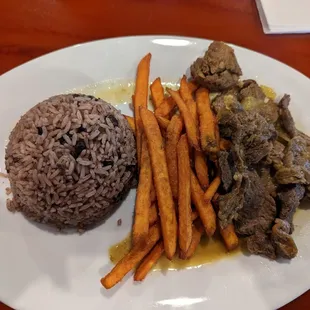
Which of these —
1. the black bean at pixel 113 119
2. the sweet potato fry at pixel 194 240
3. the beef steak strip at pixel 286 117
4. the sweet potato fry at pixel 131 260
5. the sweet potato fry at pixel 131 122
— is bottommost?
the sweet potato fry at pixel 194 240

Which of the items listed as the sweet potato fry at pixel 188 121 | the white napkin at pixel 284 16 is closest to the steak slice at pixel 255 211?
the sweet potato fry at pixel 188 121

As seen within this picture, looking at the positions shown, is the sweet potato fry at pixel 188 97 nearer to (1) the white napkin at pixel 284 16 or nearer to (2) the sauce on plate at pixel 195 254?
(2) the sauce on plate at pixel 195 254

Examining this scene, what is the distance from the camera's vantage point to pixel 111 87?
2.18 meters

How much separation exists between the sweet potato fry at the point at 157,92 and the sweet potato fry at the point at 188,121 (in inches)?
4.6

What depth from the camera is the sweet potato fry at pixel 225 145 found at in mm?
1808

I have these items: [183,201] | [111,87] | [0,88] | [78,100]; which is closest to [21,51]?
[0,88]

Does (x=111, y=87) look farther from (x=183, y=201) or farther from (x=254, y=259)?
(x=254, y=259)

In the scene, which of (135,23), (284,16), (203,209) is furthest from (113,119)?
(284,16)

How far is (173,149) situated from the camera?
1.82m

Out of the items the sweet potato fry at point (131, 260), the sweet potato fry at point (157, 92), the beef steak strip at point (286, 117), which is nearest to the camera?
the sweet potato fry at point (131, 260)

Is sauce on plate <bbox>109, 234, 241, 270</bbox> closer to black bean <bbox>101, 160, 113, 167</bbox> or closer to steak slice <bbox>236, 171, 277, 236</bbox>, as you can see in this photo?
steak slice <bbox>236, 171, 277, 236</bbox>

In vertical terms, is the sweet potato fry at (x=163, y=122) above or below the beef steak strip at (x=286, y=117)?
above

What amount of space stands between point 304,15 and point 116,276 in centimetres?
197

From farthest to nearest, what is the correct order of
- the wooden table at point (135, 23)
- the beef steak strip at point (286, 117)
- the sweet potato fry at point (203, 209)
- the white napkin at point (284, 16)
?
1. the white napkin at point (284, 16)
2. the wooden table at point (135, 23)
3. the beef steak strip at point (286, 117)
4. the sweet potato fry at point (203, 209)
